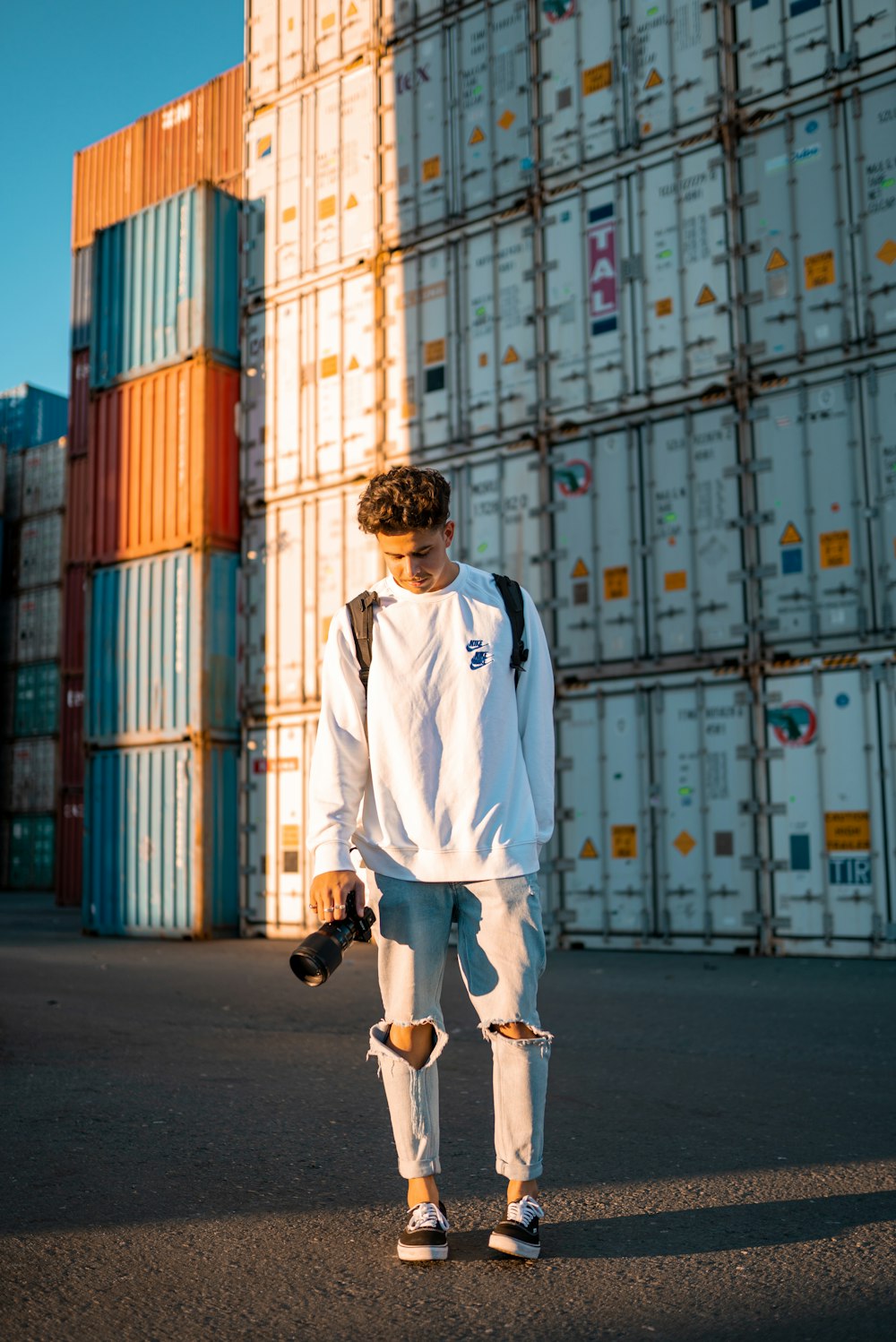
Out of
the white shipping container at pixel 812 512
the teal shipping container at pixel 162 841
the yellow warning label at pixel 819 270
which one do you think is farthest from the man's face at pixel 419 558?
the teal shipping container at pixel 162 841

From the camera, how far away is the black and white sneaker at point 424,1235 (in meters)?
3.11

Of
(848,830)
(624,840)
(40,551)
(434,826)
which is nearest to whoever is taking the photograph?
(434,826)

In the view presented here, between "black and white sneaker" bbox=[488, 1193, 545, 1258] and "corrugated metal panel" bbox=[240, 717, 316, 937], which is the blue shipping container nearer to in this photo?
"corrugated metal panel" bbox=[240, 717, 316, 937]

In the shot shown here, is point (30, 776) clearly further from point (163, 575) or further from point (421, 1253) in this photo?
point (421, 1253)

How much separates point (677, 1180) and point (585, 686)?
29.5 ft

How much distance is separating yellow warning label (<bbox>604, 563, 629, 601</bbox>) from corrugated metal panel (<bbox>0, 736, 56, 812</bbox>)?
72.9 ft

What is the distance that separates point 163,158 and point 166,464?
10657mm

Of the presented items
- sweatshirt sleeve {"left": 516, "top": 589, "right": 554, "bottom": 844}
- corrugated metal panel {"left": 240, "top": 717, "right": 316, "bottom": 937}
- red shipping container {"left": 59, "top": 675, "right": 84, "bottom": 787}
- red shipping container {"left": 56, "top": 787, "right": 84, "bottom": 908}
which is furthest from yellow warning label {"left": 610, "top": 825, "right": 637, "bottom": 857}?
red shipping container {"left": 59, "top": 675, "right": 84, "bottom": 787}

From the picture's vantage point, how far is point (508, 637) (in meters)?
3.34

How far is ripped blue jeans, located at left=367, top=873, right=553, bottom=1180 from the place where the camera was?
318 centimetres

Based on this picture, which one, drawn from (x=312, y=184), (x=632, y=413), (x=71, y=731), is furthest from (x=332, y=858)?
(x=71, y=731)

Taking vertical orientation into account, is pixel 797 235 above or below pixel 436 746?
above

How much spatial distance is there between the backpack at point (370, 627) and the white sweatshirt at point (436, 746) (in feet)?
→ 0.05

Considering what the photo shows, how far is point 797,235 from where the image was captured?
1190 centimetres
